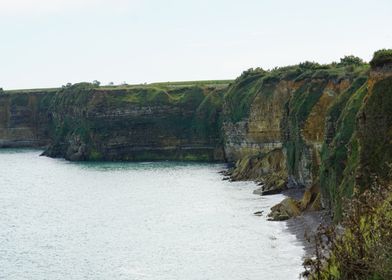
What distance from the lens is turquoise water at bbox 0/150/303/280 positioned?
57.7 meters

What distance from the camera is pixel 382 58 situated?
62031 mm

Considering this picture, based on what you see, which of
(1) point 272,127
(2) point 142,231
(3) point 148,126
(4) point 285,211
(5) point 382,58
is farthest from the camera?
(3) point 148,126

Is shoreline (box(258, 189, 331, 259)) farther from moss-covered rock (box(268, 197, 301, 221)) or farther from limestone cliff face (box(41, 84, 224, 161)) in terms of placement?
limestone cliff face (box(41, 84, 224, 161))

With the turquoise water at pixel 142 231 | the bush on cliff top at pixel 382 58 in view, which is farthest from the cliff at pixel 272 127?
the turquoise water at pixel 142 231

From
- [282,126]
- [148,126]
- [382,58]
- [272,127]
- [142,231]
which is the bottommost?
[142,231]

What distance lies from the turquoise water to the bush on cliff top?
1864 centimetres

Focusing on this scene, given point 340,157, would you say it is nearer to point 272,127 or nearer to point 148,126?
point 272,127

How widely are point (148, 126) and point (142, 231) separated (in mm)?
110515

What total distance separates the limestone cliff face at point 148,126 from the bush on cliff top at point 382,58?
10882 centimetres

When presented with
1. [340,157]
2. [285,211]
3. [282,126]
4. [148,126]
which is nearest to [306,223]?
[285,211]

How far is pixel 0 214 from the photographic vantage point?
94000 mm

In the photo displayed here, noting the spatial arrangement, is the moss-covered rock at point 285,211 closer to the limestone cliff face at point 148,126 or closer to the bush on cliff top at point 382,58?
the bush on cliff top at point 382,58

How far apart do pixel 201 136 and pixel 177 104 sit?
54.4ft

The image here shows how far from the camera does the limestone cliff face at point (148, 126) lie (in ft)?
591
